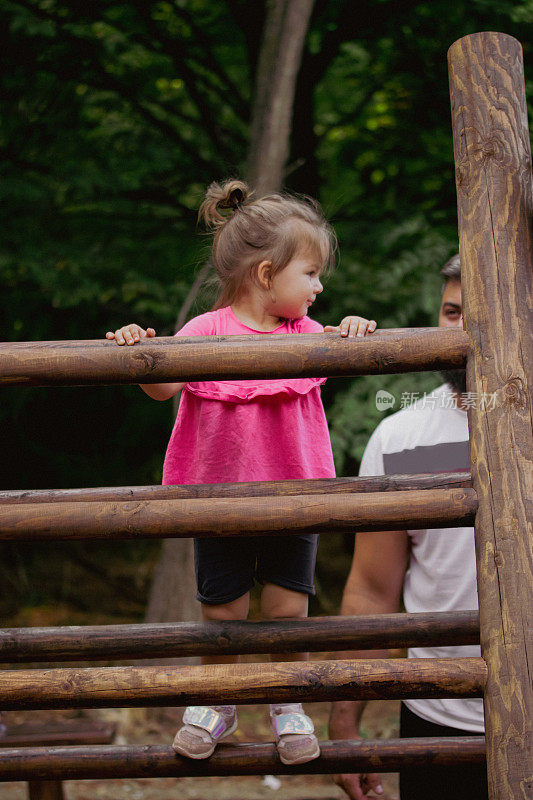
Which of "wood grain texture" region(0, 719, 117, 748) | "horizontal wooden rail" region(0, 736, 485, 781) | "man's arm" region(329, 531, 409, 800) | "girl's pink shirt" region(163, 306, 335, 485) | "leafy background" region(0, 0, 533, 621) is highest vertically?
"leafy background" region(0, 0, 533, 621)

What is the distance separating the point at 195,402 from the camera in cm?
201

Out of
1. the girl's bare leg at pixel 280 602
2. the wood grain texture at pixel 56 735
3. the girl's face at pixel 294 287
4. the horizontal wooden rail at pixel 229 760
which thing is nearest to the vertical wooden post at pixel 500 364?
the horizontal wooden rail at pixel 229 760

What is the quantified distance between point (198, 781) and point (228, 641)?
3.24m

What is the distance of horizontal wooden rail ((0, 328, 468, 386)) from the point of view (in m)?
1.50

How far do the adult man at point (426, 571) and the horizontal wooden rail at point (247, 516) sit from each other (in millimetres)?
637

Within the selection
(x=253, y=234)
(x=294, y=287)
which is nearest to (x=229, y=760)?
(x=294, y=287)

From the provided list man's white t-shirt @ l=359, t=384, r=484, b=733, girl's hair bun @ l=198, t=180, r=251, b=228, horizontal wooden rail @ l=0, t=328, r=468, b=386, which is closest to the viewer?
horizontal wooden rail @ l=0, t=328, r=468, b=386

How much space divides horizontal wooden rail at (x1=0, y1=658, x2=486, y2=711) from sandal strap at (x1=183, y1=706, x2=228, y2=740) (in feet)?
0.91

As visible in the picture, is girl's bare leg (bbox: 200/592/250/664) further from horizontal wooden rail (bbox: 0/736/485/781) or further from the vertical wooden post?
the vertical wooden post

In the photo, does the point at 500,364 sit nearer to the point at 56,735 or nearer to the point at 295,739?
the point at 295,739

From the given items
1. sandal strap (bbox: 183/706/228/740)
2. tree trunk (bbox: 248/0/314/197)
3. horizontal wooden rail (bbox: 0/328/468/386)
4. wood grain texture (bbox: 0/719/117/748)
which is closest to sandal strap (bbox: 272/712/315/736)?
sandal strap (bbox: 183/706/228/740)

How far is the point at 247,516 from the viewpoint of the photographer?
1475mm

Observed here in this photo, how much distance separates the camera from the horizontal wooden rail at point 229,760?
5.48ft

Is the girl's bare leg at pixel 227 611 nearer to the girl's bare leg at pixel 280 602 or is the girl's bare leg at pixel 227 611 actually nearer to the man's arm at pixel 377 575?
the girl's bare leg at pixel 280 602
